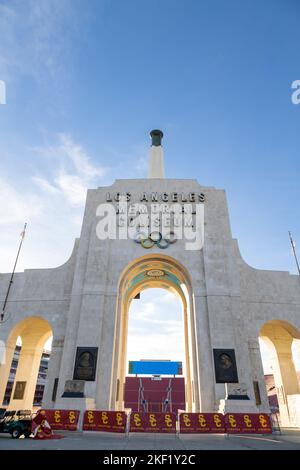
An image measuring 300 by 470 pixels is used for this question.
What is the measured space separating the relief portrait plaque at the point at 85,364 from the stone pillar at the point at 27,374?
29.8 ft

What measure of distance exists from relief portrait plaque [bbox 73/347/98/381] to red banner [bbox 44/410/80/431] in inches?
204

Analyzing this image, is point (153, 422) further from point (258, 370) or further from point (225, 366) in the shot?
point (258, 370)

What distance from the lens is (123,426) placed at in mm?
14180

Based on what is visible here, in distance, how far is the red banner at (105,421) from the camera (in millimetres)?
14297

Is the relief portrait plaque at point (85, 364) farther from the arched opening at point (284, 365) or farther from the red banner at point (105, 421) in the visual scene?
the arched opening at point (284, 365)

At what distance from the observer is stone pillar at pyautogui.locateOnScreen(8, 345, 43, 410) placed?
2539 cm

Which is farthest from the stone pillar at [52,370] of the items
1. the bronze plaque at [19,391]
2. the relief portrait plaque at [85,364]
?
the bronze plaque at [19,391]

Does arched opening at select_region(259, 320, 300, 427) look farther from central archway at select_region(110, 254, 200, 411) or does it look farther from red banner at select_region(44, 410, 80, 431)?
red banner at select_region(44, 410, 80, 431)

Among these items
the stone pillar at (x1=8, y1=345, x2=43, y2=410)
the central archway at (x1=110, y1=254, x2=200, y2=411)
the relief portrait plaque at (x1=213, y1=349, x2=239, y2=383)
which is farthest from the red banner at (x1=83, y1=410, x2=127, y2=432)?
the stone pillar at (x1=8, y1=345, x2=43, y2=410)

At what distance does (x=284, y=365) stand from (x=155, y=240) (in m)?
17.1

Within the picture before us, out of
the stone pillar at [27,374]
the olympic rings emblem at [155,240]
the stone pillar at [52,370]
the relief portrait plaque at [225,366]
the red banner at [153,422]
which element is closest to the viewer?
the red banner at [153,422]
